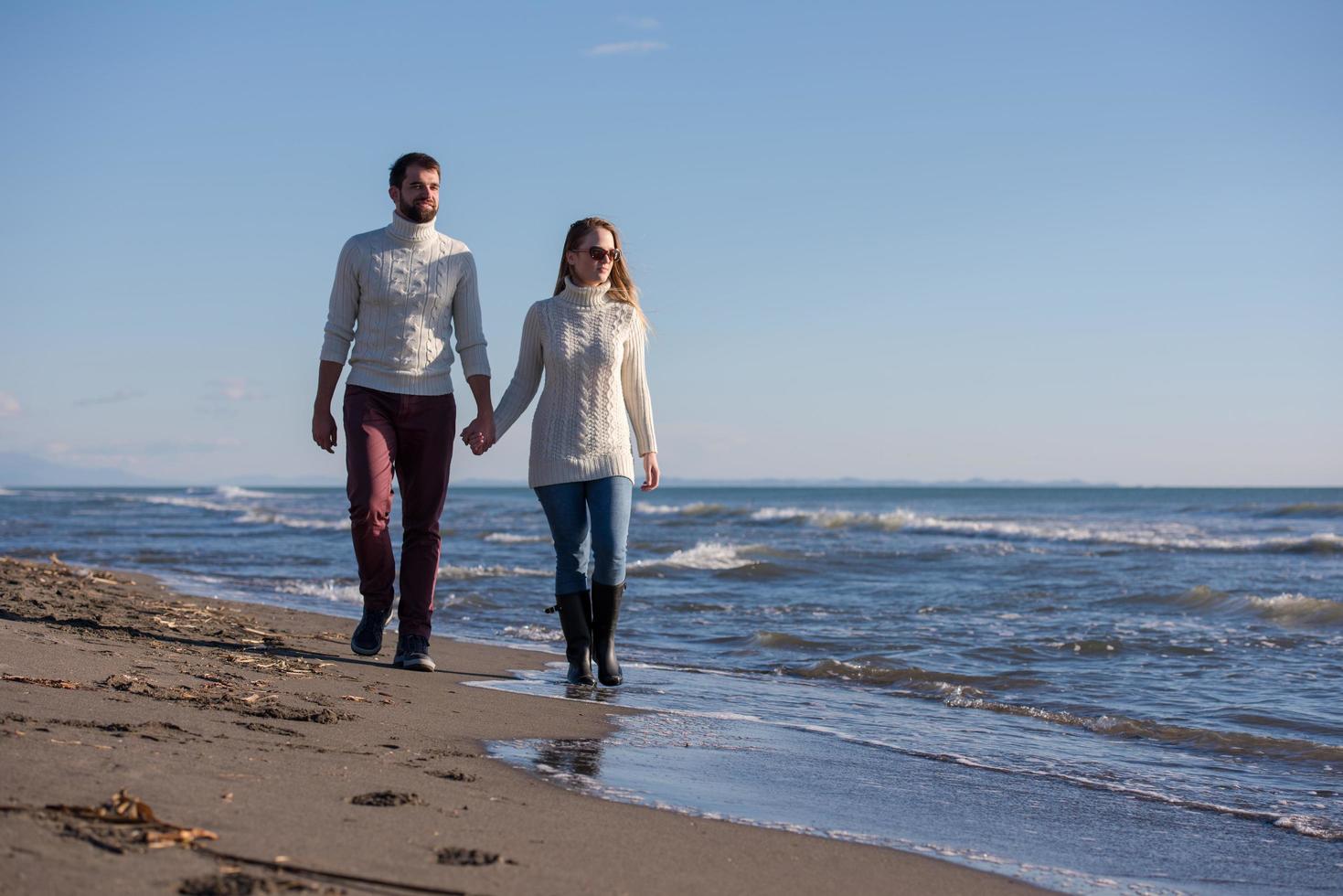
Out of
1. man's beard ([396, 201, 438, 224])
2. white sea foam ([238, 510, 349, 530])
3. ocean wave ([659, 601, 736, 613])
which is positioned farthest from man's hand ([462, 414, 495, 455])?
white sea foam ([238, 510, 349, 530])

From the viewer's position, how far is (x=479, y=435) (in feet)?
16.1

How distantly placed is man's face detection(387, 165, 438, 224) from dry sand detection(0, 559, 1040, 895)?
6.39 feet

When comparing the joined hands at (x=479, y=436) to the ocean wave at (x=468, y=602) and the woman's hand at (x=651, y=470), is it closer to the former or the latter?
the woman's hand at (x=651, y=470)

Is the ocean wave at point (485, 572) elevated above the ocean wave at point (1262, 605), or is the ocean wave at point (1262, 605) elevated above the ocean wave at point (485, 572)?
the ocean wave at point (1262, 605)

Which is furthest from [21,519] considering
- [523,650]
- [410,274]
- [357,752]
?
[357,752]

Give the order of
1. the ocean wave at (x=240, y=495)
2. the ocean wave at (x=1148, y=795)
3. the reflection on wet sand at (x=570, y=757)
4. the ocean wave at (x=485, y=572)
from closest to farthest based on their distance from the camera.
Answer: the reflection on wet sand at (x=570, y=757) < the ocean wave at (x=1148, y=795) < the ocean wave at (x=485, y=572) < the ocean wave at (x=240, y=495)

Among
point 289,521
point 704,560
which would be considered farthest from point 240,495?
point 704,560

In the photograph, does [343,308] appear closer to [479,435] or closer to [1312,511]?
[479,435]

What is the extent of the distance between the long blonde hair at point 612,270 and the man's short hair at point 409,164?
623mm

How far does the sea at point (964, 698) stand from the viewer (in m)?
3.19

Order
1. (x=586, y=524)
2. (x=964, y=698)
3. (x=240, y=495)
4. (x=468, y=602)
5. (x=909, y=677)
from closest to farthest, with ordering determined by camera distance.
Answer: (x=586, y=524), (x=964, y=698), (x=909, y=677), (x=468, y=602), (x=240, y=495)

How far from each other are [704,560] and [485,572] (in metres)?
3.53

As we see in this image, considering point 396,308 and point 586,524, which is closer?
point 396,308

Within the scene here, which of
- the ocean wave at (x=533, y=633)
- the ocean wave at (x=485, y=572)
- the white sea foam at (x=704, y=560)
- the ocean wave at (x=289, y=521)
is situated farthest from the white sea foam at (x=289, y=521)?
the ocean wave at (x=533, y=633)
